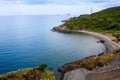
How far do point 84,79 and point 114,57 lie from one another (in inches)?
899

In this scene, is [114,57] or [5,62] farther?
[5,62]

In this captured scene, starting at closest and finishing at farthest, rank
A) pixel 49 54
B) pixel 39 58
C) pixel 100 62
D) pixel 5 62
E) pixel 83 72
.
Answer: pixel 83 72 < pixel 100 62 < pixel 5 62 < pixel 39 58 < pixel 49 54

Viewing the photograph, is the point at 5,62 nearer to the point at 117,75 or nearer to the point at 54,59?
the point at 54,59

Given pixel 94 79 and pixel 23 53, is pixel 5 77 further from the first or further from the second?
pixel 23 53

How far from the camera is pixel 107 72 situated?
60.8m

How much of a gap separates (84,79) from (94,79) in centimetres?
399

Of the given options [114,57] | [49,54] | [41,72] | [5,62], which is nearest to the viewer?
[41,72]

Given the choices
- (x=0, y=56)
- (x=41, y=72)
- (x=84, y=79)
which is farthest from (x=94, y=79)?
(x=0, y=56)

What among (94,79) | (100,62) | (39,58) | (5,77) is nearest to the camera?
(5,77)

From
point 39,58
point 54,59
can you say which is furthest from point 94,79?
point 39,58

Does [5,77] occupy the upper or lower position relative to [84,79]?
upper

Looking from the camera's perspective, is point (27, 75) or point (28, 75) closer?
point (27, 75)

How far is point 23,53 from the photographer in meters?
118

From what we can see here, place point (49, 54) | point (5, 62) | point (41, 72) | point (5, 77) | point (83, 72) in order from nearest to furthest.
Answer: point (5, 77)
point (41, 72)
point (83, 72)
point (5, 62)
point (49, 54)
